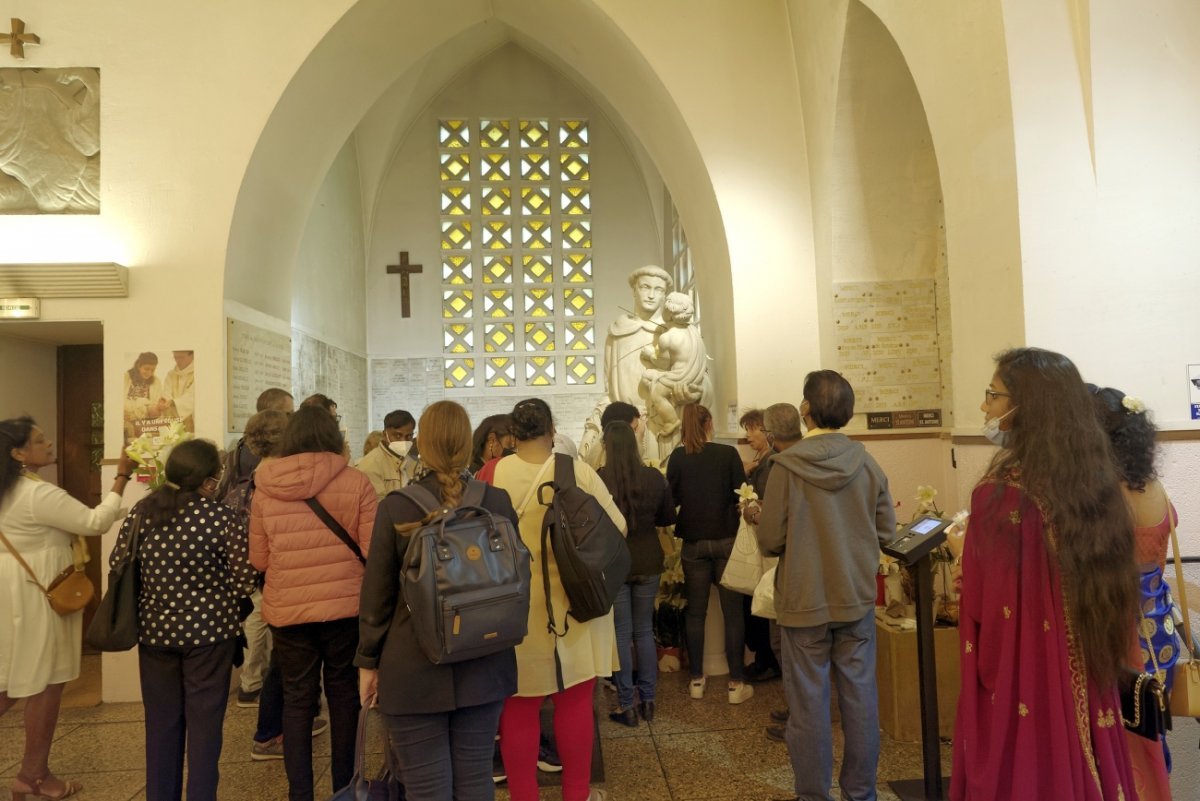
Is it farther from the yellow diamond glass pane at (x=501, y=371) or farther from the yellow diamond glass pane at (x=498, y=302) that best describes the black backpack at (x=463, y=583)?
the yellow diamond glass pane at (x=498, y=302)

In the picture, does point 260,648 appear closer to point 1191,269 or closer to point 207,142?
point 207,142

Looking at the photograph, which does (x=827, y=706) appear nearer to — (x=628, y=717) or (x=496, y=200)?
(x=628, y=717)

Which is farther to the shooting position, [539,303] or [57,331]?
[539,303]

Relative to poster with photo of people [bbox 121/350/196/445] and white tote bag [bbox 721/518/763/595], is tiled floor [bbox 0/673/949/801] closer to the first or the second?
white tote bag [bbox 721/518/763/595]

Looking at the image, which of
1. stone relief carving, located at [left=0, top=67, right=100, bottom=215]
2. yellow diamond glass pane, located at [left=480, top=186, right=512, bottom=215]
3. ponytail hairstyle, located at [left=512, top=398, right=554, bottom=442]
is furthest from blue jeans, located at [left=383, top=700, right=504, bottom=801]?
yellow diamond glass pane, located at [left=480, top=186, right=512, bottom=215]

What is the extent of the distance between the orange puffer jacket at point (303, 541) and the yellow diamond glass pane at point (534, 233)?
858cm

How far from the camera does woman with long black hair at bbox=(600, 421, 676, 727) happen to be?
339cm

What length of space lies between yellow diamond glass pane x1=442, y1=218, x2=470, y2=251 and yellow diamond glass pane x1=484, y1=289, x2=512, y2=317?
0.68 m

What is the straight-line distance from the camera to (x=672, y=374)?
5.16m

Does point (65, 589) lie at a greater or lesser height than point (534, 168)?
lesser

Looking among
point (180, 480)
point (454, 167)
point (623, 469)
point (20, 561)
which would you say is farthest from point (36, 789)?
point (454, 167)

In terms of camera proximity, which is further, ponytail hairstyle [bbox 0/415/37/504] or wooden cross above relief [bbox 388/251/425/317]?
wooden cross above relief [bbox 388/251/425/317]

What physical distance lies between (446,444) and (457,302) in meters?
8.88

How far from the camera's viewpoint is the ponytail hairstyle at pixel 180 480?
2.45m
